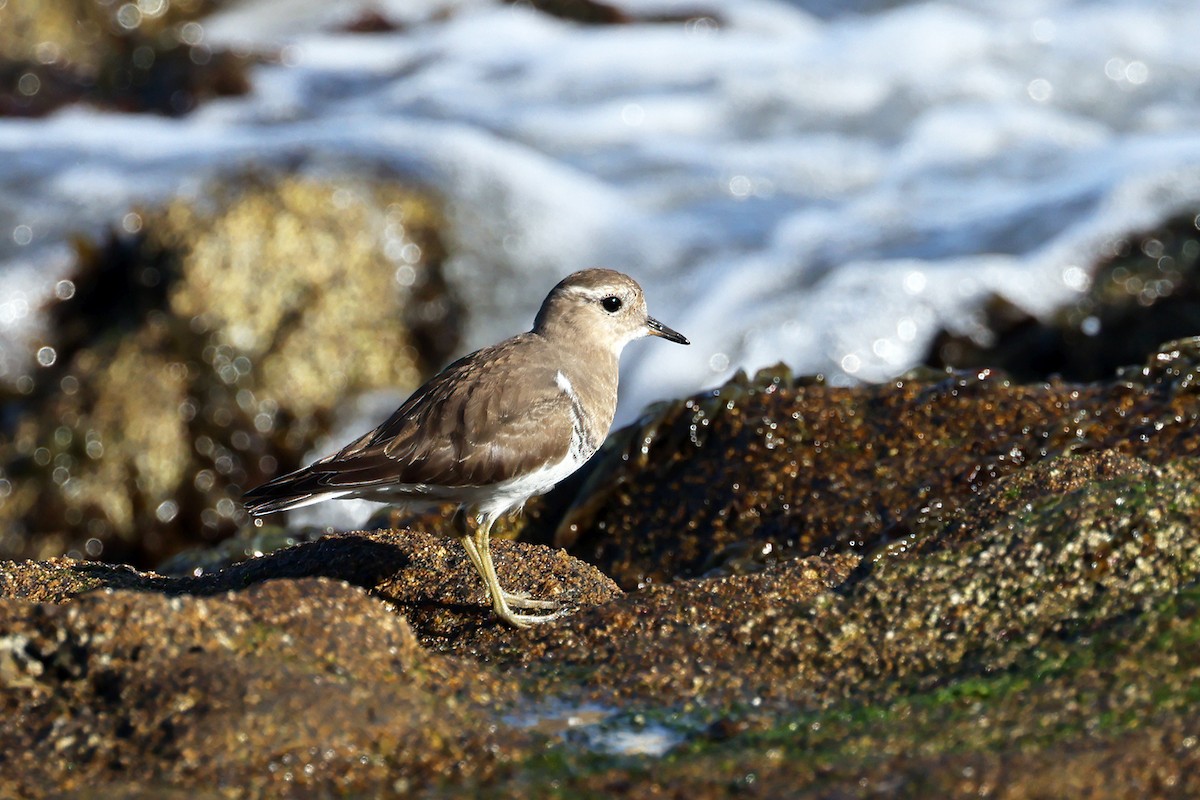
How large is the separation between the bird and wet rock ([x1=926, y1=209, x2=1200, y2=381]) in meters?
4.89

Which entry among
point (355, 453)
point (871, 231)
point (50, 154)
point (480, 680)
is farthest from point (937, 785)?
point (50, 154)

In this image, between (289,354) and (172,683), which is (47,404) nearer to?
(289,354)

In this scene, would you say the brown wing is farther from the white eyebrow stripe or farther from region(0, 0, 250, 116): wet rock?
region(0, 0, 250, 116): wet rock

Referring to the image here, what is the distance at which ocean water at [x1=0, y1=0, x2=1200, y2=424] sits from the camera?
397 inches

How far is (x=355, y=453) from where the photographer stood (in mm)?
4859

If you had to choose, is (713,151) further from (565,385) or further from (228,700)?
(228,700)

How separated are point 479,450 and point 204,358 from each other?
5.44 metres

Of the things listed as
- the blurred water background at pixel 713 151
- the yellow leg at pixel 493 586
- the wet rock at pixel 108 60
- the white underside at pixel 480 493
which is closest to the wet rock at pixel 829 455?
the white underside at pixel 480 493

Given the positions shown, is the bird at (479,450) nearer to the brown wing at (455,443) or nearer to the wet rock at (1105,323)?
the brown wing at (455,443)

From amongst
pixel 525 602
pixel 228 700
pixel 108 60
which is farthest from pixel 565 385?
pixel 108 60

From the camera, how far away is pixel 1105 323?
367 inches

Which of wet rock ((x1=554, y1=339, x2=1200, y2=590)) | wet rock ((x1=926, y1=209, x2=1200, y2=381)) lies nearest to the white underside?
wet rock ((x1=554, y1=339, x2=1200, y2=590))

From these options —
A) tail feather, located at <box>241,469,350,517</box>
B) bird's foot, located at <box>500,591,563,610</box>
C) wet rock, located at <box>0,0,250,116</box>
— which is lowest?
wet rock, located at <box>0,0,250,116</box>

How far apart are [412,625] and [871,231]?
26.2ft
